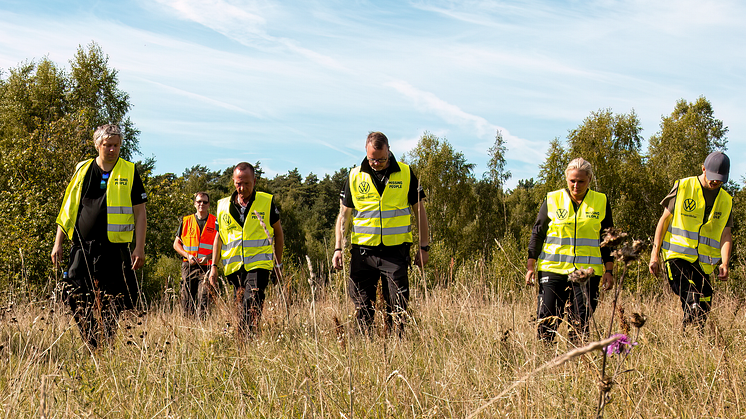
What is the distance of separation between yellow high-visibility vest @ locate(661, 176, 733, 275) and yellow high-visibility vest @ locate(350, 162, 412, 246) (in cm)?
239

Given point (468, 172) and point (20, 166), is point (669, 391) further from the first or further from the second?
point (468, 172)

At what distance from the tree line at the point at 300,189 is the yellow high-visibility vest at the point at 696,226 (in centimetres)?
524

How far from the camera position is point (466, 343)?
3.66 m

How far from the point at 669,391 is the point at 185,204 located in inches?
899

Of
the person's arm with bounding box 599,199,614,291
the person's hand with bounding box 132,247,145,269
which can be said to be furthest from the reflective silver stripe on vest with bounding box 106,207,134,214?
the person's arm with bounding box 599,199,614,291

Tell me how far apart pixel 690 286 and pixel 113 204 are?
15.9ft

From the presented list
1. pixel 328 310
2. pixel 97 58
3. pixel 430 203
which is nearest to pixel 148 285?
pixel 328 310

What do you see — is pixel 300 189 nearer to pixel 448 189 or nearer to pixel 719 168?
pixel 448 189

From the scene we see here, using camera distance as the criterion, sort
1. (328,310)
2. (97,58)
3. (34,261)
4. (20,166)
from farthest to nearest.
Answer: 1. (97,58)
2. (20,166)
3. (34,261)
4. (328,310)

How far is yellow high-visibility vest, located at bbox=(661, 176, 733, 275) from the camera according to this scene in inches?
192

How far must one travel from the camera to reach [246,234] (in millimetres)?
A: 5188

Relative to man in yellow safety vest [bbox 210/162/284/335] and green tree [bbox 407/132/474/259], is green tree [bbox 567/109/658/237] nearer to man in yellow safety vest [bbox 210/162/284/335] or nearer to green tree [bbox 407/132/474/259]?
green tree [bbox 407/132/474/259]

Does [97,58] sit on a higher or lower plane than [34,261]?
higher

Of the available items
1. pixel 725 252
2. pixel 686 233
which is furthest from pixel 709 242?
pixel 686 233
